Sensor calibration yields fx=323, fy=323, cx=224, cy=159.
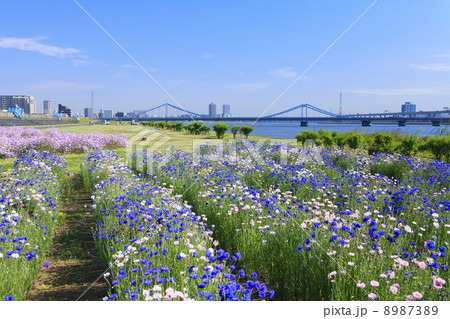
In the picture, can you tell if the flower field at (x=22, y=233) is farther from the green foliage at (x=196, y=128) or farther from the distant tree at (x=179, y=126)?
the distant tree at (x=179, y=126)

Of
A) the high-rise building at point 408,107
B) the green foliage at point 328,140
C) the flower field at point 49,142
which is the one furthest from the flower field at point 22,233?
the high-rise building at point 408,107

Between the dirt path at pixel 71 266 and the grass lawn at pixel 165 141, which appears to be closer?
the dirt path at pixel 71 266

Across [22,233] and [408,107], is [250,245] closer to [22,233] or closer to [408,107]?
[22,233]

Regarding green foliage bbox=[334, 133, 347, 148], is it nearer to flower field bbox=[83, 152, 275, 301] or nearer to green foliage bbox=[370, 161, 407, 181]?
green foliage bbox=[370, 161, 407, 181]

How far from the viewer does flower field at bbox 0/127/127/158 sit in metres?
13.0

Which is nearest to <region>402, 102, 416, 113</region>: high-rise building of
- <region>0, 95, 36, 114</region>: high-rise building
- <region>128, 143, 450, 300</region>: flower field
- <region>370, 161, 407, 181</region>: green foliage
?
<region>370, 161, 407, 181</region>: green foliage

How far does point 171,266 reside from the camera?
10.1ft

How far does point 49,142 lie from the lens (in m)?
13.7

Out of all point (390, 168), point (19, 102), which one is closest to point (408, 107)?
point (390, 168)

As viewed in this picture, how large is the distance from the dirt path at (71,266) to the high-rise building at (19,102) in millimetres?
130374

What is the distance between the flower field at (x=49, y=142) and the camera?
13000 millimetres

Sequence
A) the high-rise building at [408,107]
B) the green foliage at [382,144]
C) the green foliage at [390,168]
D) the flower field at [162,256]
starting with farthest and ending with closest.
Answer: the high-rise building at [408,107]
the green foliage at [382,144]
the green foliage at [390,168]
the flower field at [162,256]

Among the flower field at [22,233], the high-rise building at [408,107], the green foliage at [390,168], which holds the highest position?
the high-rise building at [408,107]

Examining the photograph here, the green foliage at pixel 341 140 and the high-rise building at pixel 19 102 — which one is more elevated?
the high-rise building at pixel 19 102
